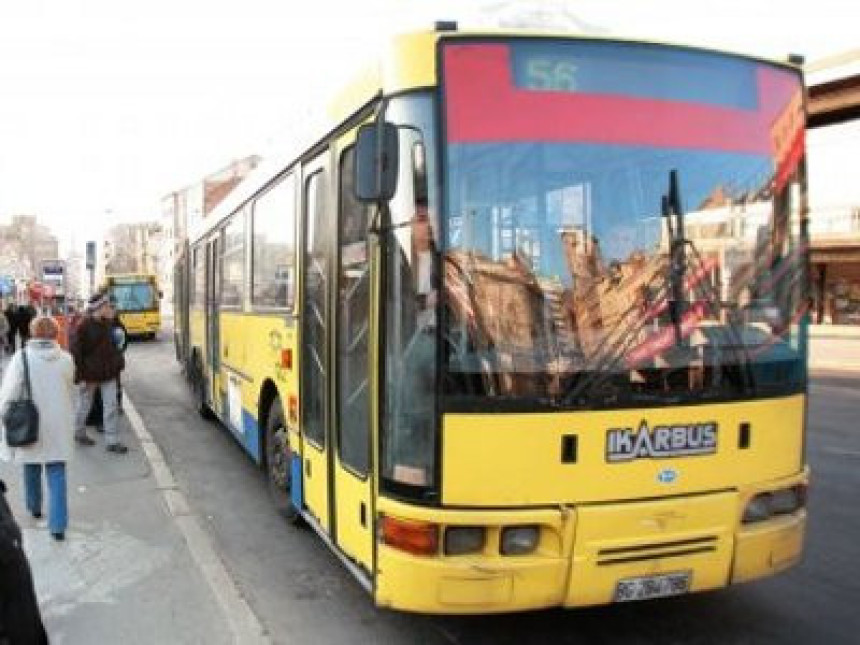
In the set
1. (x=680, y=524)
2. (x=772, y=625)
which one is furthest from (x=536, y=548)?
(x=772, y=625)

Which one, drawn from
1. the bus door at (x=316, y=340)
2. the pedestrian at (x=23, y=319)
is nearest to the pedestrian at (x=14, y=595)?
the bus door at (x=316, y=340)

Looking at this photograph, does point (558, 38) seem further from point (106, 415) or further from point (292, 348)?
point (106, 415)

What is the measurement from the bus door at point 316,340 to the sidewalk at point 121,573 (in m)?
0.86

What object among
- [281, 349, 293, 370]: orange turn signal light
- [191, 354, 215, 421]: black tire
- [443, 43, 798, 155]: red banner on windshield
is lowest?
[191, 354, 215, 421]: black tire

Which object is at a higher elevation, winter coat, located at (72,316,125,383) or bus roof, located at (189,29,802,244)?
bus roof, located at (189,29,802,244)

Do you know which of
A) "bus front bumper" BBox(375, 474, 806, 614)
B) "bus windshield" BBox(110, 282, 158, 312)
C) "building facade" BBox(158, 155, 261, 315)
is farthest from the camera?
"building facade" BBox(158, 155, 261, 315)

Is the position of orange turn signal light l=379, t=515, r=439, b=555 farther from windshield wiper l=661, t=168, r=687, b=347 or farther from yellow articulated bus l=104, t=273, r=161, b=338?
yellow articulated bus l=104, t=273, r=161, b=338

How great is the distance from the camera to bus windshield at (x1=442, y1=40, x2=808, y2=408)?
13.6 feet

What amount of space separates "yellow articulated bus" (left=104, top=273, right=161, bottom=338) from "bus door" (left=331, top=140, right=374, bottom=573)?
32.8m

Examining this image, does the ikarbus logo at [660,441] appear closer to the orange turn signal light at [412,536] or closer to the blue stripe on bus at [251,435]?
the orange turn signal light at [412,536]

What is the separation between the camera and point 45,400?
6574mm

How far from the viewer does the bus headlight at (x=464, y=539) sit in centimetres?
412

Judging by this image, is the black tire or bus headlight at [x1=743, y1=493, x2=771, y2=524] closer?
bus headlight at [x1=743, y1=493, x2=771, y2=524]

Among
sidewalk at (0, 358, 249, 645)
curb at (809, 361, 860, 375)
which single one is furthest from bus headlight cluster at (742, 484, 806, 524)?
curb at (809, 361, 860, 375)
